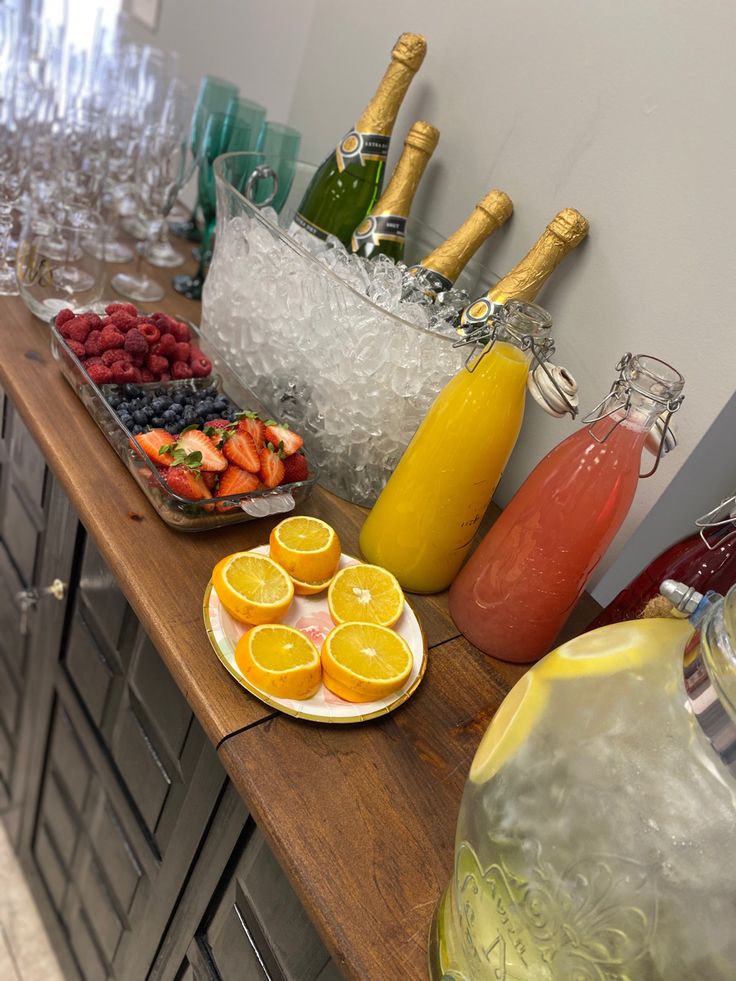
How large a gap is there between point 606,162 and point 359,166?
36 cm

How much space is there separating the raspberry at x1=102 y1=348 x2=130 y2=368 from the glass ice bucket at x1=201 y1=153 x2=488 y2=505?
150 millimetres

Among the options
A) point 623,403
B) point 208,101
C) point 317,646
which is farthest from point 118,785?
point 208,101

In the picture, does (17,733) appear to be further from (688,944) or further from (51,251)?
(688,944)

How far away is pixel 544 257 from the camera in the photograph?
2.76 ft

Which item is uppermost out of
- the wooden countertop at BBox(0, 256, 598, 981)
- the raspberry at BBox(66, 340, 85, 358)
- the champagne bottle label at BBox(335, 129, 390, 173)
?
the champagne bottle label at BBox(335, 129, 390, 173)

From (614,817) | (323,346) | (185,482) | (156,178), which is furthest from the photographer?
(156,178)

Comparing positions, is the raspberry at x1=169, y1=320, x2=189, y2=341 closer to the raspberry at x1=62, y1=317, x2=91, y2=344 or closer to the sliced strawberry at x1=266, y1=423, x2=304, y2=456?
the raspberry at x1=62, y1=317, x2=91, y2=344

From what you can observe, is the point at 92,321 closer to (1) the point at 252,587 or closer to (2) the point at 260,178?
(2) the point at 260,178

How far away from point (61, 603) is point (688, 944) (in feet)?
2.71

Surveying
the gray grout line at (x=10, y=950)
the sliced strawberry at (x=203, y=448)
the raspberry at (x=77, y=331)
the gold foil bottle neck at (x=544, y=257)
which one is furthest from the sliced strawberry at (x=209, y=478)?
the gray grout line at (x=10, y=950)

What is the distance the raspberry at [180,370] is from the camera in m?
0.94

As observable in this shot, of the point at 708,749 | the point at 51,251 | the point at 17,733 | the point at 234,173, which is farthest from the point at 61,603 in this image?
the point at 708,749

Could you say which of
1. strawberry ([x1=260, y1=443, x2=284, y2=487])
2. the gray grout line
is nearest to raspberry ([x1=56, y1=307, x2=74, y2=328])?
strawberry ([x1=260, y1=443, x2=284, y2=487])

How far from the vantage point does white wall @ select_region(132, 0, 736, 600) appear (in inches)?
29.1
